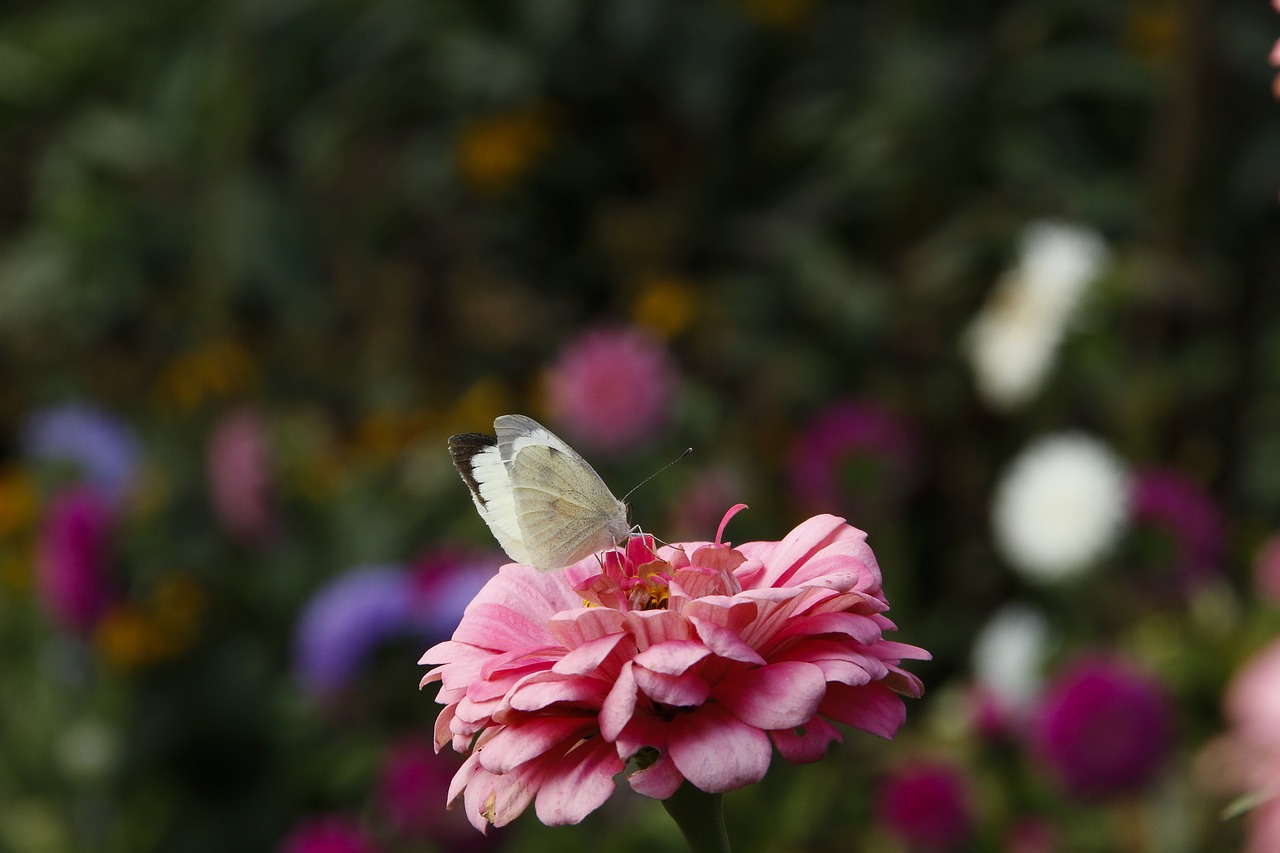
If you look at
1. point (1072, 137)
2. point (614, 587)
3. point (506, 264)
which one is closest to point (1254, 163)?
point (1072, 137)

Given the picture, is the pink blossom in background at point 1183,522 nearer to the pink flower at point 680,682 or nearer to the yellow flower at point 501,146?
the pink flower at point 680,682

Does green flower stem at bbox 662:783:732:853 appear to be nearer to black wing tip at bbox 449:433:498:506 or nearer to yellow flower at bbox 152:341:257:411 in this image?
black wing tip at bbox 449:433:498:506

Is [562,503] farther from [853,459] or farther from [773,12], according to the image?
[773,12]

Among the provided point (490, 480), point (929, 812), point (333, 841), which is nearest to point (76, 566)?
point (333, 841)

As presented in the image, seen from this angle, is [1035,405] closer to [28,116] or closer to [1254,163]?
[1254,163]

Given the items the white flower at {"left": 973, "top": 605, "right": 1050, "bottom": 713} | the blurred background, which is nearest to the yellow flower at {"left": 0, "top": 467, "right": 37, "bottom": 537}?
the blurred background

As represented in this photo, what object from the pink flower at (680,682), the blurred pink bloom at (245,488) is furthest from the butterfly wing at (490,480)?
the blurred pink bloom at (245,488)

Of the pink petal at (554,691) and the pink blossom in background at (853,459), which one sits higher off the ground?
the pink petal at (554,691)
